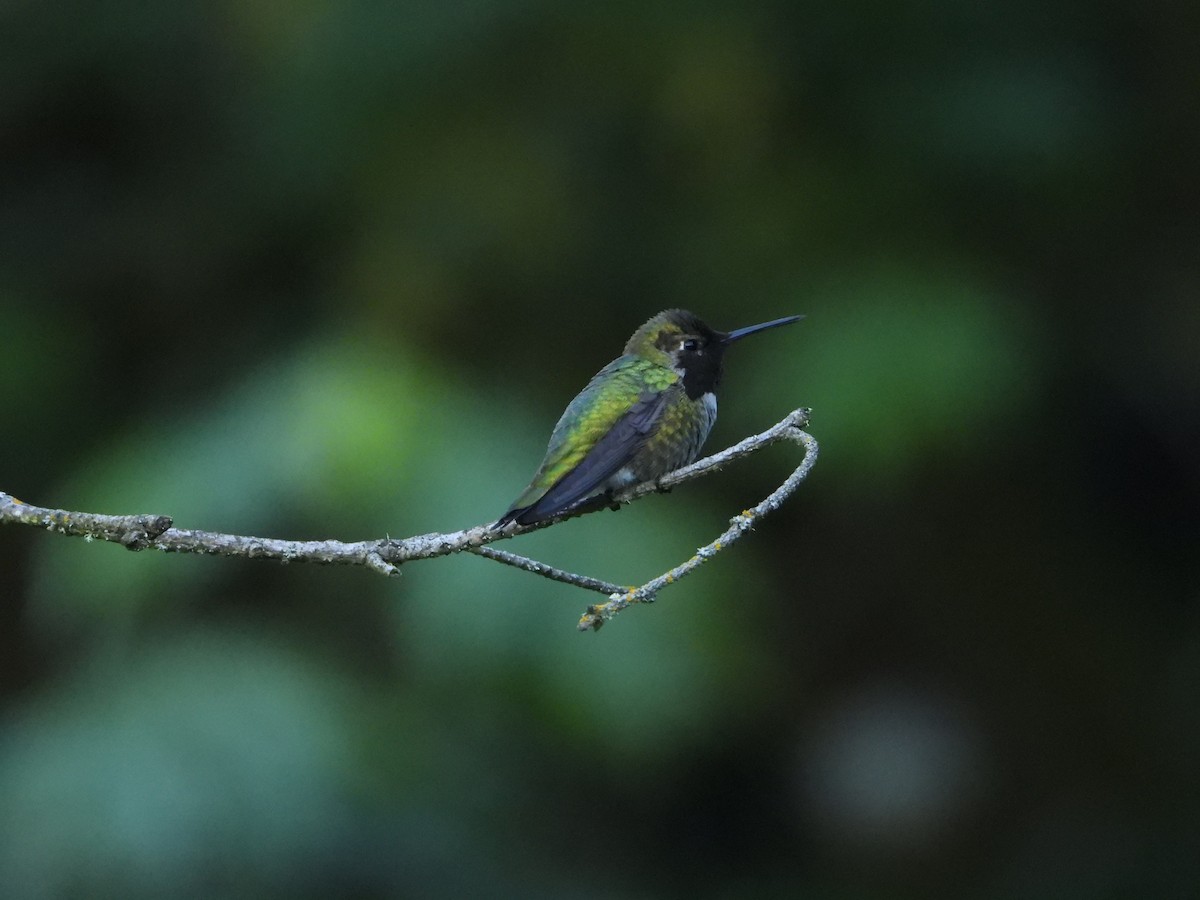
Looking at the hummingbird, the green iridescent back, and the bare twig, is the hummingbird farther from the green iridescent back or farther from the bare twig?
the bare twig

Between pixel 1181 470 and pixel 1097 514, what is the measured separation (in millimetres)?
467

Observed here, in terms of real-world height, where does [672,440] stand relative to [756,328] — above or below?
below

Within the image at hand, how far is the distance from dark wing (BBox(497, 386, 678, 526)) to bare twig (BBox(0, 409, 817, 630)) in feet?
0.34

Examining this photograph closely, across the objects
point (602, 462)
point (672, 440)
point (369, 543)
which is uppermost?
point (369, 543)

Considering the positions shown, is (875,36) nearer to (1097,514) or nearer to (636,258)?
(636,258)

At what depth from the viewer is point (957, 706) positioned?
23.1ft

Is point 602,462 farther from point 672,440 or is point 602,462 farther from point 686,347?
point 686,347

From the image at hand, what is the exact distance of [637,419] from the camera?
10.5ft

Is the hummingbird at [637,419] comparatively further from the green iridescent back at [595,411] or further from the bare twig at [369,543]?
the bare twig at [369,543]

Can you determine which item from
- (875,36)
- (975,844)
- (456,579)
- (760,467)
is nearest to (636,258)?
(760,467)

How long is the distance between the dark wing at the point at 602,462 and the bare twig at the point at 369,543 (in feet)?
0.34

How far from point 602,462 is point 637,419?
45 centimetres

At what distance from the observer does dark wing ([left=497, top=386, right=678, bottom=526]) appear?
7.76 ft

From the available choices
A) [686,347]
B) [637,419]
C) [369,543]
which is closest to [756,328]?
[637,419]
